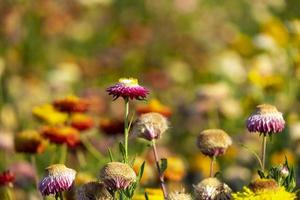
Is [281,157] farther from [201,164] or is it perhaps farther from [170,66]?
[170,66]

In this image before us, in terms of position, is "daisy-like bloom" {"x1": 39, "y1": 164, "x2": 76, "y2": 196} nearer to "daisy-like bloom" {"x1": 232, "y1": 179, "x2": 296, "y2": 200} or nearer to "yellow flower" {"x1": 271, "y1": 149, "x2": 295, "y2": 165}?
"daisy-like bloom" {"x1": 232, "y1": 179, "x2": 296, "y2": 200}

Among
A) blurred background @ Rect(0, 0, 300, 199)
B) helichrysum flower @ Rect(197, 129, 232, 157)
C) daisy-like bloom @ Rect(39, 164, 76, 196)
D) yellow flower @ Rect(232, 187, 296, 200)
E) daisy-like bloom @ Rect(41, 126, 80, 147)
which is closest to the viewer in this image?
yellow flower @ Rect(232, 187, 296, 200)

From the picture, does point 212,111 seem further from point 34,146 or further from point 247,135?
point 34,146

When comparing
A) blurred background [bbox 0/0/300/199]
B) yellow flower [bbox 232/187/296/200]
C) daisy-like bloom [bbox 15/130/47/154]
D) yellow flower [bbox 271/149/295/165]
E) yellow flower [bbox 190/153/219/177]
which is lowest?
yellow flower [bbox 232/187/296/200]

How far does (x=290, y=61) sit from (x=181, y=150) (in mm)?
1316

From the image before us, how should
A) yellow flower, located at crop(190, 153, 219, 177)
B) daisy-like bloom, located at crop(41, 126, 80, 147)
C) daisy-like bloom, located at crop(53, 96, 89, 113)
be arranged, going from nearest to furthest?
daisy-like bloom, located at crop(41, 126, 80, 147) < daisy-like bloom, located at crop(53, 96, 89, 113) < yellow flower, located at crop(190, 153, 219, 177)

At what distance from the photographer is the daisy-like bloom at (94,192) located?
2.78 meters

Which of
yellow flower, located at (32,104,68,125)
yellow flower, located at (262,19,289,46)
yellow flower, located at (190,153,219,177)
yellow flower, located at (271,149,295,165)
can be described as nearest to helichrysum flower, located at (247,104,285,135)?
yellow flower, located at (32,104,68,125)

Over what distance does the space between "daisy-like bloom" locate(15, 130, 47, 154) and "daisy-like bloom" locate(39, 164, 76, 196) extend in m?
0.91

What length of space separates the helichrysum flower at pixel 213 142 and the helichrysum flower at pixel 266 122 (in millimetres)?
171

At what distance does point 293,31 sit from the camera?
212 inches

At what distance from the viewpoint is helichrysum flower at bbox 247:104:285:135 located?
284 cm

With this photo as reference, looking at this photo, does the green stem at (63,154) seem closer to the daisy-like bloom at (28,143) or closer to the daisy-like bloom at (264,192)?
the daisy-like bloom at (28,143)

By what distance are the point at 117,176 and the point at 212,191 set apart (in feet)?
1.01
